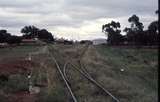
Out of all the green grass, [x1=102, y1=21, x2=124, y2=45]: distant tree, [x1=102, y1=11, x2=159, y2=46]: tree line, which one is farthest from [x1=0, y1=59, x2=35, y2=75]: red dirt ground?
[x1=102, y1=21, x2=124, y2=45]: distant tree

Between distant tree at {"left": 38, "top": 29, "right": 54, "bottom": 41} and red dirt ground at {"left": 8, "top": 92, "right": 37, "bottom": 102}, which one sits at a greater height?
red dirt ground at {"left": 8, "top": 92, "right": 37, "bottom": 102}

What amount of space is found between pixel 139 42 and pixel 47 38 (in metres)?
72.0

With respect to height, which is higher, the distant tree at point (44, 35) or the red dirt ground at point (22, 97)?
the red dirt ground at point (22, 97)

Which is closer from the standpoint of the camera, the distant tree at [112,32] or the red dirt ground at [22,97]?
the red dirt ground at [22,97]

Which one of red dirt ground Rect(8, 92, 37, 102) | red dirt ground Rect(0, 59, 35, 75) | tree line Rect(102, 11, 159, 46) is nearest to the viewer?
red dirt ground Rect(8, 92, 37, 102)

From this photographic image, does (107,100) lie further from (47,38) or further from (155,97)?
(47,38)

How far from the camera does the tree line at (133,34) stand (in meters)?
101

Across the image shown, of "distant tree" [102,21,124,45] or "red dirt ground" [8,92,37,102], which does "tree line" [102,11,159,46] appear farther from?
"red dirt ground" [8,92,37,102]

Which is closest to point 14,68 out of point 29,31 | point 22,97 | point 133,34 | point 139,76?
point 139,76

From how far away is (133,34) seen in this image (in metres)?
115

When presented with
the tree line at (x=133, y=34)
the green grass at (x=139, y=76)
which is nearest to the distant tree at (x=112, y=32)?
the tree line at (x=133, y=34)

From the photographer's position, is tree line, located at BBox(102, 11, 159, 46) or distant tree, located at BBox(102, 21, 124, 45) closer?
tree line, located at BBox(102, 11, 159, 46)

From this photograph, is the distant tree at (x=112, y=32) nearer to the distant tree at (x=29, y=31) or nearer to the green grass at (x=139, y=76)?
the distant tree at (x=29, y=31)

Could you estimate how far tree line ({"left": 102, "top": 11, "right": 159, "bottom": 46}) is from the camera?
100844mm
